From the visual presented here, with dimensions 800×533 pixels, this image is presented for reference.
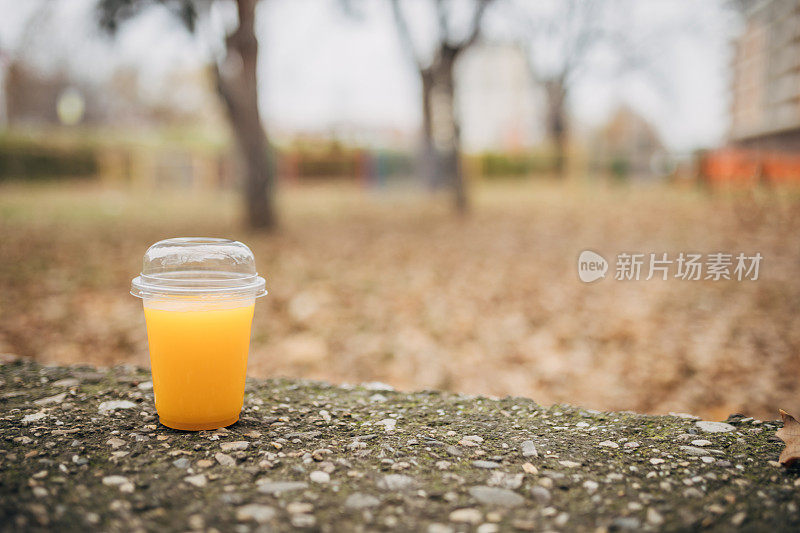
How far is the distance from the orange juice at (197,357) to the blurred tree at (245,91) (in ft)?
21.1

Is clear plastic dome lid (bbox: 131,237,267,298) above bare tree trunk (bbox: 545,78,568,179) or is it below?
below

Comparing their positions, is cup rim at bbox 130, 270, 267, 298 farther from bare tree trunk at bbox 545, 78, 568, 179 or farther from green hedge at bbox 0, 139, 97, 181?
bare tree trunk at bbox 545, 78, 568, 179

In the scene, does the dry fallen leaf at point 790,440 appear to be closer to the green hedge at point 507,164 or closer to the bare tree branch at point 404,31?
the bare tree branch at point 404,31

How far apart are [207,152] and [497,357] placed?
1889cm

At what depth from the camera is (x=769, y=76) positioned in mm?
7242

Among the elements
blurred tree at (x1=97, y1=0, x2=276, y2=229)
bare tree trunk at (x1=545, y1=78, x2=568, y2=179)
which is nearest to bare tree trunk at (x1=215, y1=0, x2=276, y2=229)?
blurred tree at (x1=97, y1=0, x2=276, y2=229)

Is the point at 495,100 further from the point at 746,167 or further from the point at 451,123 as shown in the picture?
the point at 451,123

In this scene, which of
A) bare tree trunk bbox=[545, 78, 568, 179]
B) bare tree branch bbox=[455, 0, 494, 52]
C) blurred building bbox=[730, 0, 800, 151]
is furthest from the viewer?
bare tree trunk bbox=[545, 78, 568, 179]

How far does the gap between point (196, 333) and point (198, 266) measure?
0.33 meters

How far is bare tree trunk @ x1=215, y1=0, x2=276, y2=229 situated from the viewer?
7.95m

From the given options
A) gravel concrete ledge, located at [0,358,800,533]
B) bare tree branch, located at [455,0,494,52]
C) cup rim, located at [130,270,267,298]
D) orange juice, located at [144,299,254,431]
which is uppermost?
bare tree branch, located at [455,0,494,52]

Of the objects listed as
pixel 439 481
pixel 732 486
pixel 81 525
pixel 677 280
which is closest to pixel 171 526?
pixel 81 525

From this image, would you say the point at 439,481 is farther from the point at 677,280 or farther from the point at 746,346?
the point at 677,280

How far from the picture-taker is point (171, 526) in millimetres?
1510
